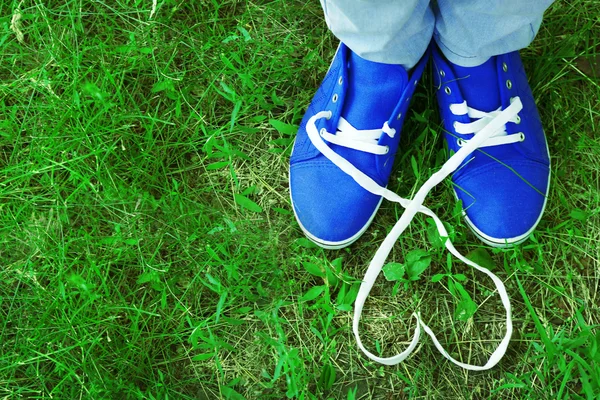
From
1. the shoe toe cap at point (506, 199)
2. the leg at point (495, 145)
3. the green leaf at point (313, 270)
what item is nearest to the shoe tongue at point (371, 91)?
the leg at point (495, 145)

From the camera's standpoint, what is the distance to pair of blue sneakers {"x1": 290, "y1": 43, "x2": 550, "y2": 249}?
4.38ft

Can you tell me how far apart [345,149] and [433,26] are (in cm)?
36

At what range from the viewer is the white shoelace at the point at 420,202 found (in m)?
1.34

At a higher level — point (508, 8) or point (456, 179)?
point (508, 8)

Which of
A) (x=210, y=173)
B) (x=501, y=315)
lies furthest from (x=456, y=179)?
(x=210, y=173)

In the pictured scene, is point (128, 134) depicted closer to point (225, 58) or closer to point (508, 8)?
point (225, 58)

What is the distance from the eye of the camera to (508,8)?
100cm

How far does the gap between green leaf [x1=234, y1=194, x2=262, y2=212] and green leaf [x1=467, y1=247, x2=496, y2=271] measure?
55cm

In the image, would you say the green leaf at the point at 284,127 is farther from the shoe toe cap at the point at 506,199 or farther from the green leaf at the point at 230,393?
the green leaf at the point at 230,393

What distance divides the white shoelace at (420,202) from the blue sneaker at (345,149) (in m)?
0.02

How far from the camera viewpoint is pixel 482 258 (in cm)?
142

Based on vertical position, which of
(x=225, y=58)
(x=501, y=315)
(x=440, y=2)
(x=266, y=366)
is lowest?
(x=266, y=366)

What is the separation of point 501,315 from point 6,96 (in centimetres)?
149

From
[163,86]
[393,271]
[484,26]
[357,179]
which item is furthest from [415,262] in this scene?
[163,86]
